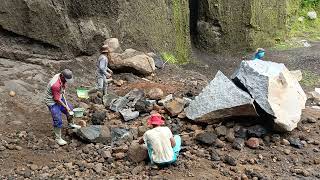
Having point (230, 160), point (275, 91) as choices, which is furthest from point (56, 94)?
point (275, 91)

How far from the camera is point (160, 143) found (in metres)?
7.53

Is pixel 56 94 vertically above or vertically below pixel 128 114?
above

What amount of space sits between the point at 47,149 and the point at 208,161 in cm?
281

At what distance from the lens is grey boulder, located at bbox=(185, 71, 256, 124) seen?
8.72 m

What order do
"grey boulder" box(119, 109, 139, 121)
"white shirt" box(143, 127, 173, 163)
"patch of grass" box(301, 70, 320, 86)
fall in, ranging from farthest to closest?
"patch of grass" box(301, 70, 320, 86) < "grey boulder" box(119, 109, 139, 121) < "white shirt" box(143, 127, 173, 163)

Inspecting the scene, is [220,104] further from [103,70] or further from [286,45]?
[286,45]

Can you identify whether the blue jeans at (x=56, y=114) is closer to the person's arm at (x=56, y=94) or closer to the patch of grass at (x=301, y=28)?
the person's arm at (x=56, y=94)

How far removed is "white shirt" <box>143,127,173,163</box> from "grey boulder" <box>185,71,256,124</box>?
1550 millimetres

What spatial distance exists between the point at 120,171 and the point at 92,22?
5.46 meters

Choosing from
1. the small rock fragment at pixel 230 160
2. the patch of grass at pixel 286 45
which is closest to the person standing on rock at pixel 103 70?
the small rock fragment at pixel 230 160

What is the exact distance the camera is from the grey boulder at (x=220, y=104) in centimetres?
872

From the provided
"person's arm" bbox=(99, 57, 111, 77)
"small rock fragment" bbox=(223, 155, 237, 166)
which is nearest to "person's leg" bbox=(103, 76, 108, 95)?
"person's arm" bbox=(99, 57, 111, 77)

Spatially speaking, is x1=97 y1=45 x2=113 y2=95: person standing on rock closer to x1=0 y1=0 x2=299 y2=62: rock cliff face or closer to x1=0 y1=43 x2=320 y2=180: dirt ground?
x1=0 y1=43 x2=320 y2=180: dirt ground

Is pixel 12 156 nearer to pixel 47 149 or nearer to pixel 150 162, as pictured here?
pixel 47 149
